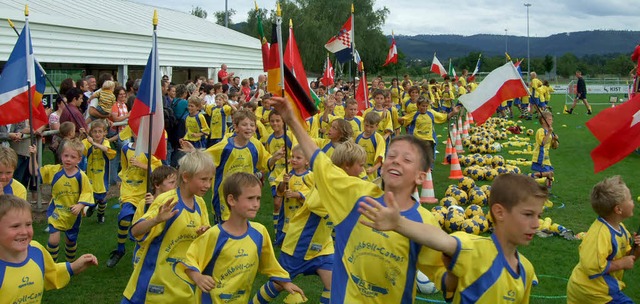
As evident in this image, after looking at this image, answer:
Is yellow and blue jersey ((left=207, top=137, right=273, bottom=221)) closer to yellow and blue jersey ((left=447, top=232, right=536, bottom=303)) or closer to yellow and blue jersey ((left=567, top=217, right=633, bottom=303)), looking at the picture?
yellow and blue jersey ((left=567, top=217, right=633, bottom=303))

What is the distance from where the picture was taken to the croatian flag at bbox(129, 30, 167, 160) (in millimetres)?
7098

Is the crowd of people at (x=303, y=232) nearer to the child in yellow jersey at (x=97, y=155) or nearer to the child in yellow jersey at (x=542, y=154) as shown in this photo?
the child in yellow jersey at (x=97, y=155)

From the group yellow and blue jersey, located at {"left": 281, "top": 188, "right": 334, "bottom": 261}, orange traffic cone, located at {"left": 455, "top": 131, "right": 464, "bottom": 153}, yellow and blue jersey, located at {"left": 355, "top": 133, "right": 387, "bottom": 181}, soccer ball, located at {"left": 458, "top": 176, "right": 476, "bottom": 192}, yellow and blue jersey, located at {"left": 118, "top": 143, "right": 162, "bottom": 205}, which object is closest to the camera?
yellow and blue jersey, located at {"left": 281, "top": 188, "right": 334, "bottom": 261}

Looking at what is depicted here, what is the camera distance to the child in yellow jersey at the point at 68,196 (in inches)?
321

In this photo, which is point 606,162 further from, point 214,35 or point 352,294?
point 214,35

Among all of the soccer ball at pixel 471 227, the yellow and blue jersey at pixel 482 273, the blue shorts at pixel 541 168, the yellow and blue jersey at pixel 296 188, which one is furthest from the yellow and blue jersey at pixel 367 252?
the blue shorts at pixel 541 168

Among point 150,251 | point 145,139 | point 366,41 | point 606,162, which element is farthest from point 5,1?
point 366,41

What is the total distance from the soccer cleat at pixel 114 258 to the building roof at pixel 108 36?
35.2 ft

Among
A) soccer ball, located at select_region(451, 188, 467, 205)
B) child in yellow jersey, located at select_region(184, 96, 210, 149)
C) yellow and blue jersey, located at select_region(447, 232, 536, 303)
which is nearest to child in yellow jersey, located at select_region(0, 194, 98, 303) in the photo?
yellow and blue jersey, located at select_region(447, 232, 536, 303)

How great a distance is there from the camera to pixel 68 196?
826cm

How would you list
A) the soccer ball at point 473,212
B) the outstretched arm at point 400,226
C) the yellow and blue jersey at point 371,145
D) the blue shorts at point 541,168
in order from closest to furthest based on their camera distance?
1. the outstretched arm at point 400,226
2. the soccer ball at point 473,212
3. the yellow and blue jersey at point 371,145
4. the blue shorts at point 541,168

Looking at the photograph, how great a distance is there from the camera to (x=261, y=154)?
909 centimetres

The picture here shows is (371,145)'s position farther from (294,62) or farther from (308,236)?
(308,236)

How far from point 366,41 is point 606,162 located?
67426 mm
